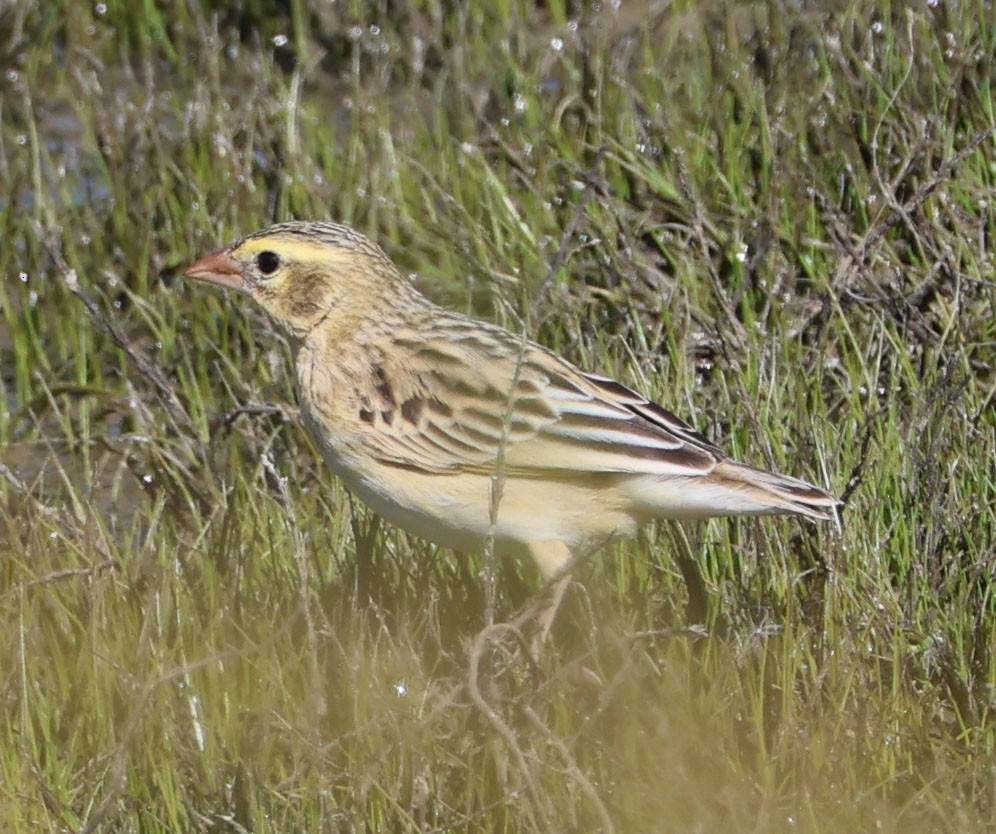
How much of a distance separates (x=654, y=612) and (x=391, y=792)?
1205mm

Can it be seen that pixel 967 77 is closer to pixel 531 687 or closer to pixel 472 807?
pixel 531 687

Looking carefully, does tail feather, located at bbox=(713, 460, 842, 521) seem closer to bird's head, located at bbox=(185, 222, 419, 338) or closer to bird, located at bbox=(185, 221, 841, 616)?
bird, located at bbox=(185, 221, 841, 616)

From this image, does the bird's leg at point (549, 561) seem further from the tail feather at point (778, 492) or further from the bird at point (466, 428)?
the tail feather at point (778, 492)

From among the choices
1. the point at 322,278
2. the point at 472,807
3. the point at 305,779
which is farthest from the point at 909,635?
the point at 322,278

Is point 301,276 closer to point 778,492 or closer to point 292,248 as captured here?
point 292,248

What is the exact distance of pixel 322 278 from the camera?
5312 millimetres

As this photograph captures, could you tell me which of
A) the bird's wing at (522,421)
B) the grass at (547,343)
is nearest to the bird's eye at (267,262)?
the bird's wing at (522,421)

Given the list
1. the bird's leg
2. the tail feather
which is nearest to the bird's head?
the bird's leg

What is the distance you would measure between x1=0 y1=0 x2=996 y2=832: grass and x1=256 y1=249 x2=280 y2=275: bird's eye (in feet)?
1.98

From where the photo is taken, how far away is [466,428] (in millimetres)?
4992

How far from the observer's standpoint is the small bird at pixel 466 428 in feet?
15.6

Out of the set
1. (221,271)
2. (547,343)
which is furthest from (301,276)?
(547,343)

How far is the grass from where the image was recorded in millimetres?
4227

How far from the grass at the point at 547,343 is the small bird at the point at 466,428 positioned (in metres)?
0.25
